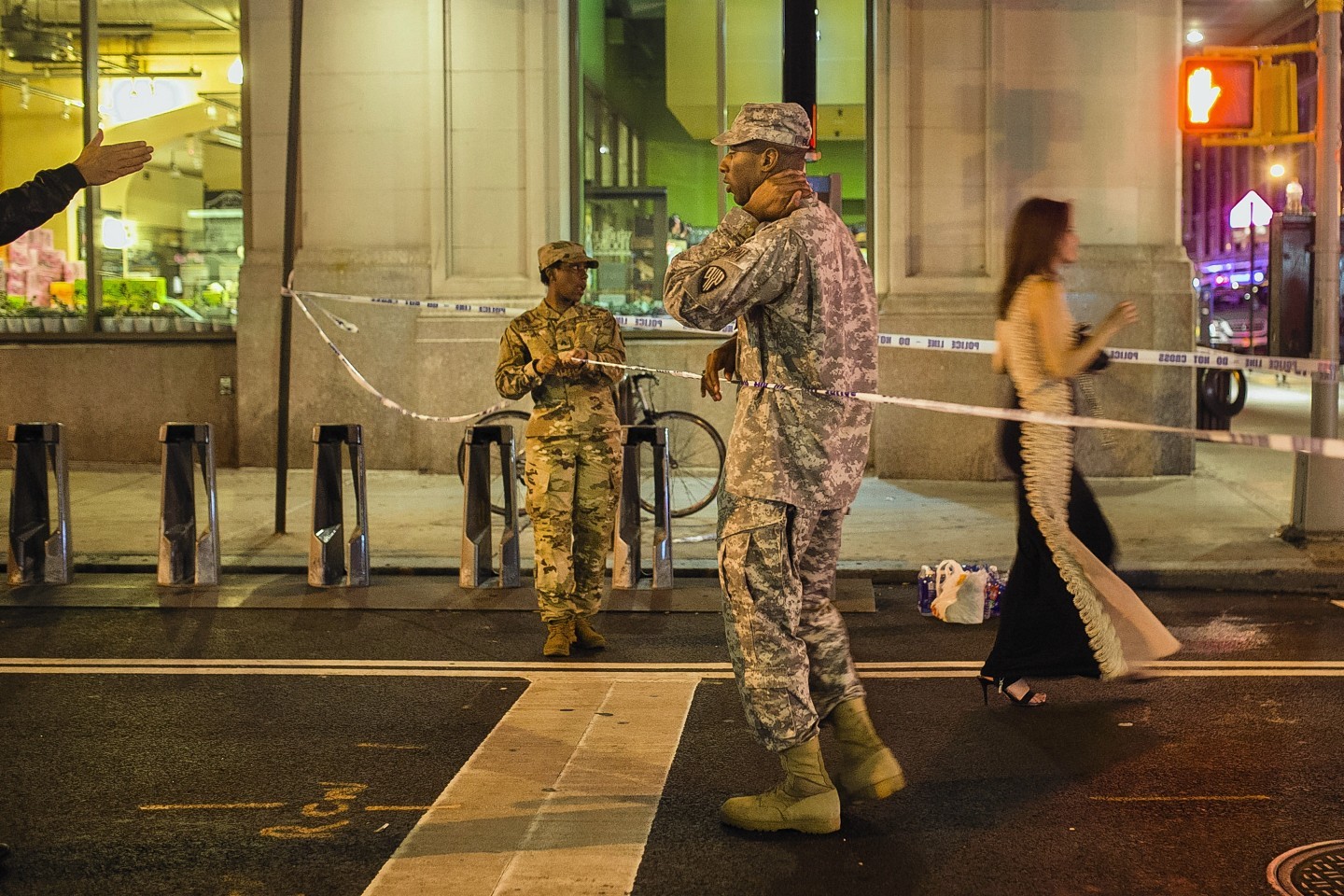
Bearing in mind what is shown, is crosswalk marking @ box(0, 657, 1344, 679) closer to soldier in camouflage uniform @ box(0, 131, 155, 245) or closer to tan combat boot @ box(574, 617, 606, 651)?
tan combat boot @ box(574, 617, 606, 651)

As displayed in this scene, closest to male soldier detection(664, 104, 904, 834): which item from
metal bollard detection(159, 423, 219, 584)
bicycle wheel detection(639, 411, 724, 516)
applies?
metal bollard detection(159, 423, 219, 584)

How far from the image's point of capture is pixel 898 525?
1051 cm

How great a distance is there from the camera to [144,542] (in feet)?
32.6

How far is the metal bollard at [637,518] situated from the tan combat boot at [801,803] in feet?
13.3

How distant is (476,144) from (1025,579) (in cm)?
884

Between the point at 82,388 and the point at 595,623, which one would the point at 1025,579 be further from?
the point at 82,388

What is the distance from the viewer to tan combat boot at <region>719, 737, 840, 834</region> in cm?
441

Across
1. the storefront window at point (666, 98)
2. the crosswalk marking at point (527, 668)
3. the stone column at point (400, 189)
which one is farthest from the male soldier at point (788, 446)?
the storefront window at point (666, 98)

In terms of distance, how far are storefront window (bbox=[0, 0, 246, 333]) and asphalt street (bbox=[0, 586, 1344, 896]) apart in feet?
23.8

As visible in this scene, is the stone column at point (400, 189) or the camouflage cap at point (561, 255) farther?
the stone column at point (400, 189)

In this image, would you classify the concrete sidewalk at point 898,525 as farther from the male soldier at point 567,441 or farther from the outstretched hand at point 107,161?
the outstretched hand at point 107,161

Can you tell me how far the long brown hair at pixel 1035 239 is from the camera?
5699 millimetres

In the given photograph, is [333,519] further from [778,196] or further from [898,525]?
[778,196]

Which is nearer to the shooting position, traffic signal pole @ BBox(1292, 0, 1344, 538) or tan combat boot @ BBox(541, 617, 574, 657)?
tan combat boot @ BBox(541, 617, 574, 657)
